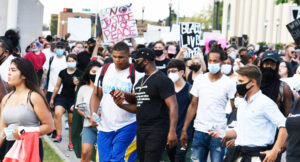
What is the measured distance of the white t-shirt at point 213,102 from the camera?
908 centimetres

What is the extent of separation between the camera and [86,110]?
10.4 m

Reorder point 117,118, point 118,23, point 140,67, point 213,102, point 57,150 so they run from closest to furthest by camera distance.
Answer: point 140,67 < point 117,118 < point 213,102 < point 57,150 < point 118,23

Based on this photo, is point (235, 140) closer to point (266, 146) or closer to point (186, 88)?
point (266, 146)

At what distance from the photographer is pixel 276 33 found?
66.5 m

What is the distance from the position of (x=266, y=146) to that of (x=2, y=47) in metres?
4.18

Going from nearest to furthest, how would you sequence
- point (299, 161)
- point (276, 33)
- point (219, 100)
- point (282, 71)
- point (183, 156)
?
point (299, 161), point (219, 100), point (183, 156), point (282, 71), point (276, 33)

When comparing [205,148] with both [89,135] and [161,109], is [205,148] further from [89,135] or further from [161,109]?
[89,135]

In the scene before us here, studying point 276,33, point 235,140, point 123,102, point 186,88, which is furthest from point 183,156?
point 276,33

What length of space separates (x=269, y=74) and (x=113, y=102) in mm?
2076

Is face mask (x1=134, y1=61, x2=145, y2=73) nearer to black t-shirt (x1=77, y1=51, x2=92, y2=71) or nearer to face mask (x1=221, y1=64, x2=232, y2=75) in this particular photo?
face mask (x1=221, y1=64, x2=232, y2=75)

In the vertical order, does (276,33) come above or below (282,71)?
above

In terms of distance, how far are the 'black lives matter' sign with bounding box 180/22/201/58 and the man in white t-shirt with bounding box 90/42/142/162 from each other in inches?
302

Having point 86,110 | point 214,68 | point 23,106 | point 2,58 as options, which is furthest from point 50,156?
point 23,106

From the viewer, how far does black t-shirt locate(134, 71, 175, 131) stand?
324 inches
